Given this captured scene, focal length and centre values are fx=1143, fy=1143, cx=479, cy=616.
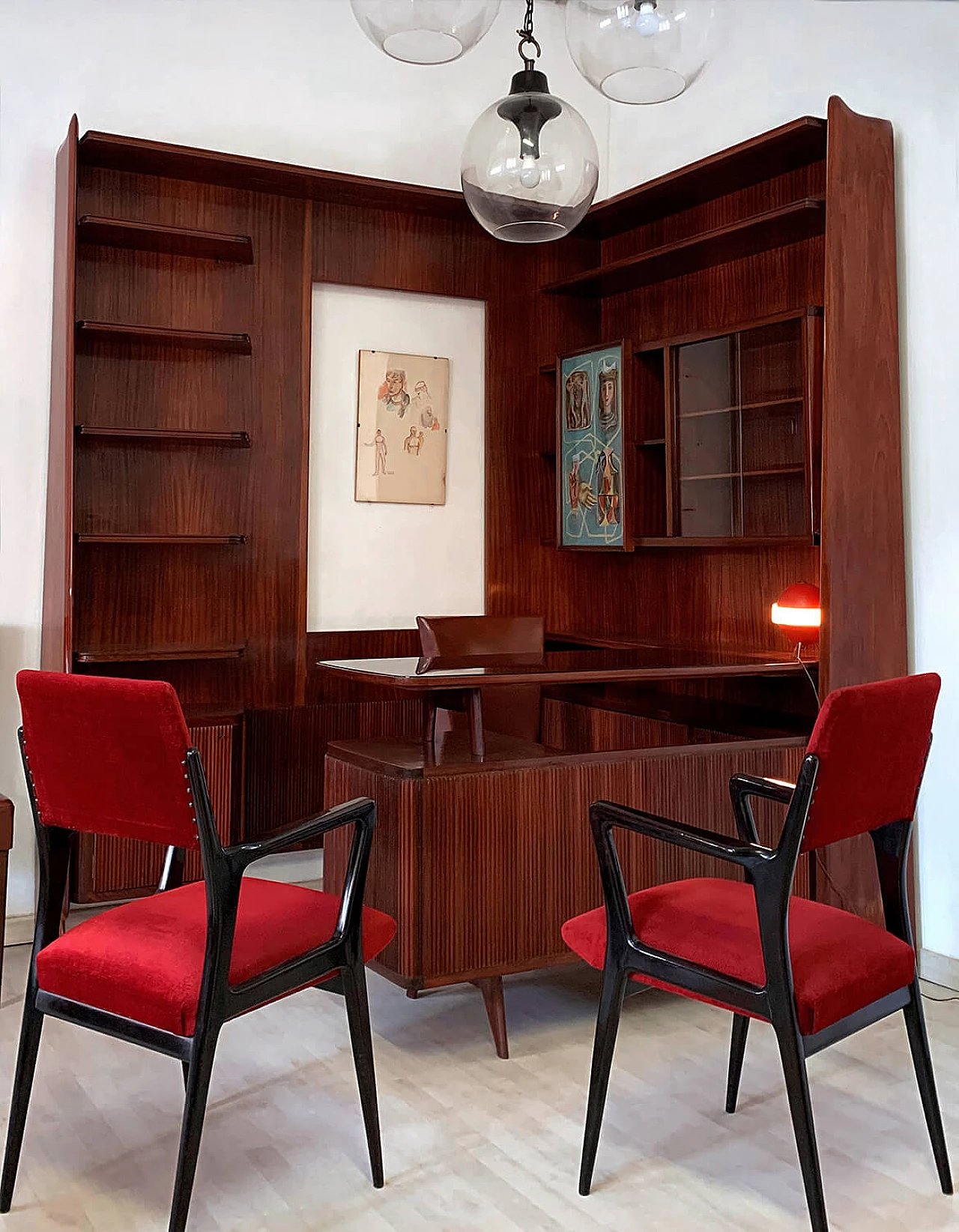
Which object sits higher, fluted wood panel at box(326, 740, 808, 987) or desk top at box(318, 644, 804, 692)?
desk top at box(318, 644, 804, 692)

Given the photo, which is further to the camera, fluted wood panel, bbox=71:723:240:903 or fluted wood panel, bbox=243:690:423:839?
fluted wood panel, bbox=243:690:423:839

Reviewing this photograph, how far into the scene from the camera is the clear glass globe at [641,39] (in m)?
1.72

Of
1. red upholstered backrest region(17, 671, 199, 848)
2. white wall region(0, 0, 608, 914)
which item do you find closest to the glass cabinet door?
white wall region(0, 0, 608, 914)

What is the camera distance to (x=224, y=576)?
4.30 meters

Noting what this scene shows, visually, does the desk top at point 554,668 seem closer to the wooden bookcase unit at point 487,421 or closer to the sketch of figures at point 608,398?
the wooden bookcase unit at point 487,421

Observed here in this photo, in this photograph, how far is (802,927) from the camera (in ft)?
7.20

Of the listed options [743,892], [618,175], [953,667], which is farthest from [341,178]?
[743,892]

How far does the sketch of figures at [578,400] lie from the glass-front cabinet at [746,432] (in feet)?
1.61

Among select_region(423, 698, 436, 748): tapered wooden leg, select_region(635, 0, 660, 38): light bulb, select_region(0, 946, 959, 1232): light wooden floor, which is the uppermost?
select_region(635, 0, 660, 38): light bulb

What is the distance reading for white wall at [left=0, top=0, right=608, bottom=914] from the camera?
154 inches

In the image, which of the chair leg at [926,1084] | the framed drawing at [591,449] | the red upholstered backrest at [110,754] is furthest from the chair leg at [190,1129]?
the framed drawing at [591,449]

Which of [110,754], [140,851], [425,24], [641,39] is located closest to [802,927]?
[110,754]

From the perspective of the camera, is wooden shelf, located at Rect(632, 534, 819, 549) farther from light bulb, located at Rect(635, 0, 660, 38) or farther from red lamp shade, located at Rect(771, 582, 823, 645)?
light bulb, located at Rect(635, 0, 660, 38)

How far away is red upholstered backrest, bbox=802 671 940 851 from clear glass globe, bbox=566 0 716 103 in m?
1.03
